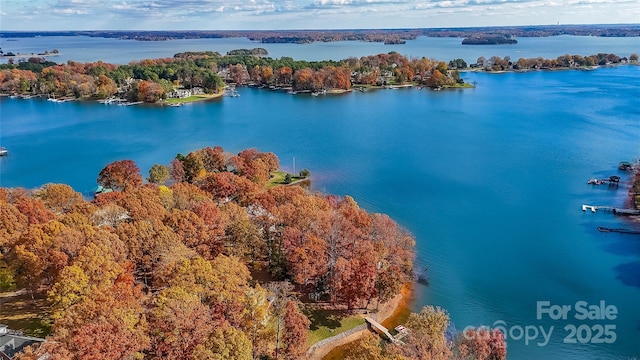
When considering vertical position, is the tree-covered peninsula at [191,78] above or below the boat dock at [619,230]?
above

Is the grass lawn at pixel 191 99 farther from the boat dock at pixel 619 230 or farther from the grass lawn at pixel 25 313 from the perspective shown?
the boat dock at pixel 619 230

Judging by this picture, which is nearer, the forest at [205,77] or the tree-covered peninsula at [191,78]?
the tree-covered peninsula at [191,78]

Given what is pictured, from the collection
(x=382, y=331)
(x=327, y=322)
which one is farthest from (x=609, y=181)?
(x=327, y=322)

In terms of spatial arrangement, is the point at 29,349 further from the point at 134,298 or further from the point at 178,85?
the point at 178,85

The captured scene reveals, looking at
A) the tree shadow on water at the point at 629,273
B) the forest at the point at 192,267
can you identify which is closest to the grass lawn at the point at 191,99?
the forest at the point at 192,267

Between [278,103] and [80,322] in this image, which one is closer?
[80,322]

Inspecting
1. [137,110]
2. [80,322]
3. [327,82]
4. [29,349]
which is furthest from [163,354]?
[327,82]

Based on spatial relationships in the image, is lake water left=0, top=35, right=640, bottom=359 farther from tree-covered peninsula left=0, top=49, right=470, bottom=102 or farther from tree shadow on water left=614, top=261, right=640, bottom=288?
tree-covered peninsula left=0, top=49, right=470, bottom=102
